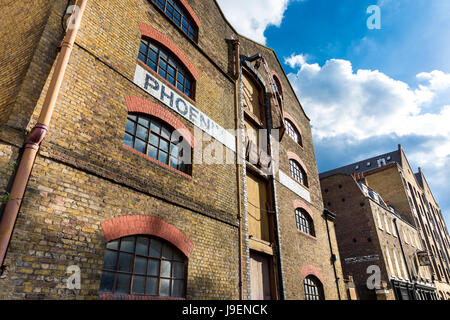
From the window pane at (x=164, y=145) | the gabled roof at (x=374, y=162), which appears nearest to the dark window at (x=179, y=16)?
the window pane at (x=164, y=145)

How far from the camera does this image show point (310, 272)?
415 inches

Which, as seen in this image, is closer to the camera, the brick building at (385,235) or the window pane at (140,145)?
the window pane at (140,145)

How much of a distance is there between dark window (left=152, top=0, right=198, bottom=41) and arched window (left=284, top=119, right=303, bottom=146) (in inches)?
263

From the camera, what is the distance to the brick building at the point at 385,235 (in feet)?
61.9

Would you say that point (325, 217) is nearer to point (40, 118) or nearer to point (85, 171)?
point (85, 171)

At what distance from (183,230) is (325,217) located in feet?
31.5

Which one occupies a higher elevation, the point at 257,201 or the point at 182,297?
the point at 257,201

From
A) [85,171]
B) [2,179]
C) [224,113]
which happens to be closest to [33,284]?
[2,179]

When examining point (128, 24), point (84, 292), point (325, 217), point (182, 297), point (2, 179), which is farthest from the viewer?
point (325, 217)

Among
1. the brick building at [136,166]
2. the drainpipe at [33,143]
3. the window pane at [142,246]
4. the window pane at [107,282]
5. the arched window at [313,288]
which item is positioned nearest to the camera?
the drainpipe at [33,143]

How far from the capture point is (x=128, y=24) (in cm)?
661

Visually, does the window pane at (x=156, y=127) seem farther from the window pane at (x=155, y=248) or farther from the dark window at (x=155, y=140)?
the window pane at (x=155, y=248)

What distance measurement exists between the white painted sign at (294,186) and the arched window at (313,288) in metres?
3.42

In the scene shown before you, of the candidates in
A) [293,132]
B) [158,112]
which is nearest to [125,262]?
[158,112]
